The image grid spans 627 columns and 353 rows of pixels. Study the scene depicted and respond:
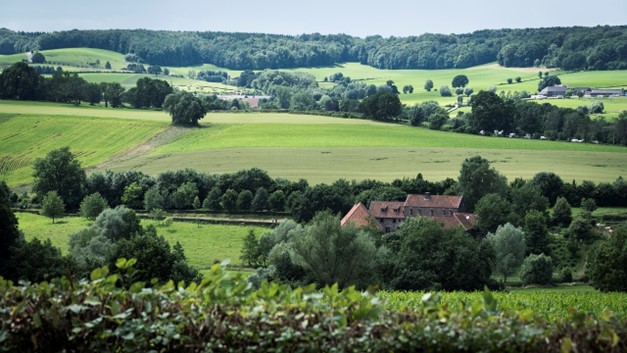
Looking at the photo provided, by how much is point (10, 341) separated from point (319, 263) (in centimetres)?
3328

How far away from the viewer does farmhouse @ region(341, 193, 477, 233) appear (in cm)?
6450

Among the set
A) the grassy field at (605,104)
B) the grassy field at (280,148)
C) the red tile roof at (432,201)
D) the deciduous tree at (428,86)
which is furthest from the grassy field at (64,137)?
the deciduous tree at (428,86)

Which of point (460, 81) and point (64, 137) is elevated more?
point (460, 81)

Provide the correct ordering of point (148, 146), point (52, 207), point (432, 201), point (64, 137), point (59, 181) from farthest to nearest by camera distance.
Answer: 1. point (64, 137)
2. point (148, 146)
3. point (59, 181)
4. point (432, 201)
5. point (52, 207)

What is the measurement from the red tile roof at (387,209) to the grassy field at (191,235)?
9564 mm

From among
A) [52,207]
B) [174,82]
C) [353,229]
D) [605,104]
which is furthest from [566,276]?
[174,82]

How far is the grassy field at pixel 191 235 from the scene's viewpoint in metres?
52.6

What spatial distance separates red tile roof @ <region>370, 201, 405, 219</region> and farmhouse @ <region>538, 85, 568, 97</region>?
3282 inches

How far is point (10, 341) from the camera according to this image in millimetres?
8781

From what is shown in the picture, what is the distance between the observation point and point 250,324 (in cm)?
863

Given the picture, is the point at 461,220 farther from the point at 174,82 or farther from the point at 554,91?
the point at 174,82

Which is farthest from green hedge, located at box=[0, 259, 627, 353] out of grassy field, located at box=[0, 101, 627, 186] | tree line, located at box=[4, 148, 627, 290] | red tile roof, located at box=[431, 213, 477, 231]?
grassy field, located at box=[0, 101, 627, 186]

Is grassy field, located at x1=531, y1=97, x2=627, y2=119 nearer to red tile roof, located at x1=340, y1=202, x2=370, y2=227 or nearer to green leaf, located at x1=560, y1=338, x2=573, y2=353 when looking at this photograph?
red tile roof, located at x1=340, y1=202, x2=370, y2=227

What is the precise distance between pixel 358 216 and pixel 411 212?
19.5 feet
